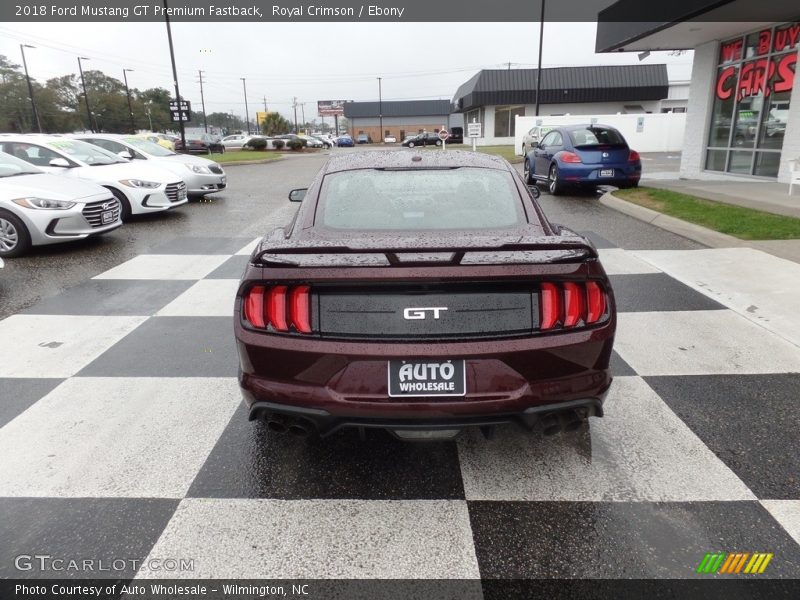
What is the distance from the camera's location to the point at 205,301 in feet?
18.4

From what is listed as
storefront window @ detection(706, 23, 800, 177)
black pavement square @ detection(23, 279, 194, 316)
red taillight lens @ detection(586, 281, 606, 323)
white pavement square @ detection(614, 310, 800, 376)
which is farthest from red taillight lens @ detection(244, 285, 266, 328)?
storefront window @ detection(706, 23, 800, 177)

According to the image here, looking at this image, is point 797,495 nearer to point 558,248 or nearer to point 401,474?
point 558,248

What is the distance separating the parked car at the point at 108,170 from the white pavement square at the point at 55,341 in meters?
4.89

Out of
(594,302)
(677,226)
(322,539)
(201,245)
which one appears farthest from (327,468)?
(677,226)

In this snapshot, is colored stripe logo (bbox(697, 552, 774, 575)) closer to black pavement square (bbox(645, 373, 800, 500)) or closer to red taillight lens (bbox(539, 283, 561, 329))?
black pavement square (bbox(645, 373, 800, 500))

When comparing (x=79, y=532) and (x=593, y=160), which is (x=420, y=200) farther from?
(x=593, y=160)

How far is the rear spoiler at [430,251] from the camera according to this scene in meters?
2.43

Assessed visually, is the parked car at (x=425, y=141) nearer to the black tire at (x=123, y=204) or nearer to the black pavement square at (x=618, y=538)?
the black tire at (x=123, y=204)

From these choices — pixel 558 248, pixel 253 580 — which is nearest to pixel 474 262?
pixel 558 248

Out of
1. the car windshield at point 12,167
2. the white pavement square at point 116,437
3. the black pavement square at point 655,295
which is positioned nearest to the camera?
the white pavement square at point 116,437

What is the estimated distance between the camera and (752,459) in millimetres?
2852

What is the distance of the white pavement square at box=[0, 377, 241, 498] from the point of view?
2.72m

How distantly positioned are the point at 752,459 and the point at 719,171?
1498 centimetres

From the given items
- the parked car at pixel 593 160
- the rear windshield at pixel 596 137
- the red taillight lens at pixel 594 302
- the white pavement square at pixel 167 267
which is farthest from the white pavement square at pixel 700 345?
the rear windshield at pixel 596 137
